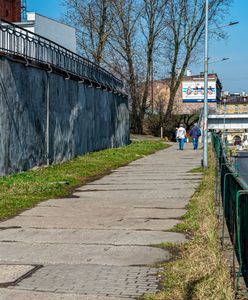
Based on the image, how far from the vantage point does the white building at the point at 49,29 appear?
3556cm

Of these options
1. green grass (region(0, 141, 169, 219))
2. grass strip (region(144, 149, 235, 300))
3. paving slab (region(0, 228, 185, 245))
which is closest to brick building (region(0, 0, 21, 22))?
green grass (region(0, 141, 169, 219))

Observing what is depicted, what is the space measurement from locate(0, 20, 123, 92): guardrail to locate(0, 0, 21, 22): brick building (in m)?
16.8

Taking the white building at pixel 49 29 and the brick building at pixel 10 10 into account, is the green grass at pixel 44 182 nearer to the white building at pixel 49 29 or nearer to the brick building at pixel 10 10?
the white building at pixel 49 29

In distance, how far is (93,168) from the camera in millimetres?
19766

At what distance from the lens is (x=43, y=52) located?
20188mm

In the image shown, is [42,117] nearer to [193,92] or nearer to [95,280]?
[95,280]

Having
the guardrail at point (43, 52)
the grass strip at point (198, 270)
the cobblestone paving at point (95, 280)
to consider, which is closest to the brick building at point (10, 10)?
the guardrail at point (43, 52)

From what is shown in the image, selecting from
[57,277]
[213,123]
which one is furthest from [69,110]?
[213,123]

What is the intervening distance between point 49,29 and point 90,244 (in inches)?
1286

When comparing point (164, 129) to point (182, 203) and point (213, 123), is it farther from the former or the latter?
point (182, 203)

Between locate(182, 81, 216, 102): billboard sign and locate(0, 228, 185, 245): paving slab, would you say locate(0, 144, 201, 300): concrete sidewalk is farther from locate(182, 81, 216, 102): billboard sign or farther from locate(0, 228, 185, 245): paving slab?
locate(182, 81, 216, 102): billboard sign

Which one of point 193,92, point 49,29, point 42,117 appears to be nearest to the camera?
point 42,117

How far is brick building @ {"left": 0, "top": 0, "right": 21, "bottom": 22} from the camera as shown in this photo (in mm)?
45084

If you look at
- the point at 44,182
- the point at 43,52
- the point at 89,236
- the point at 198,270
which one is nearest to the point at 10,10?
the point at 43,52
